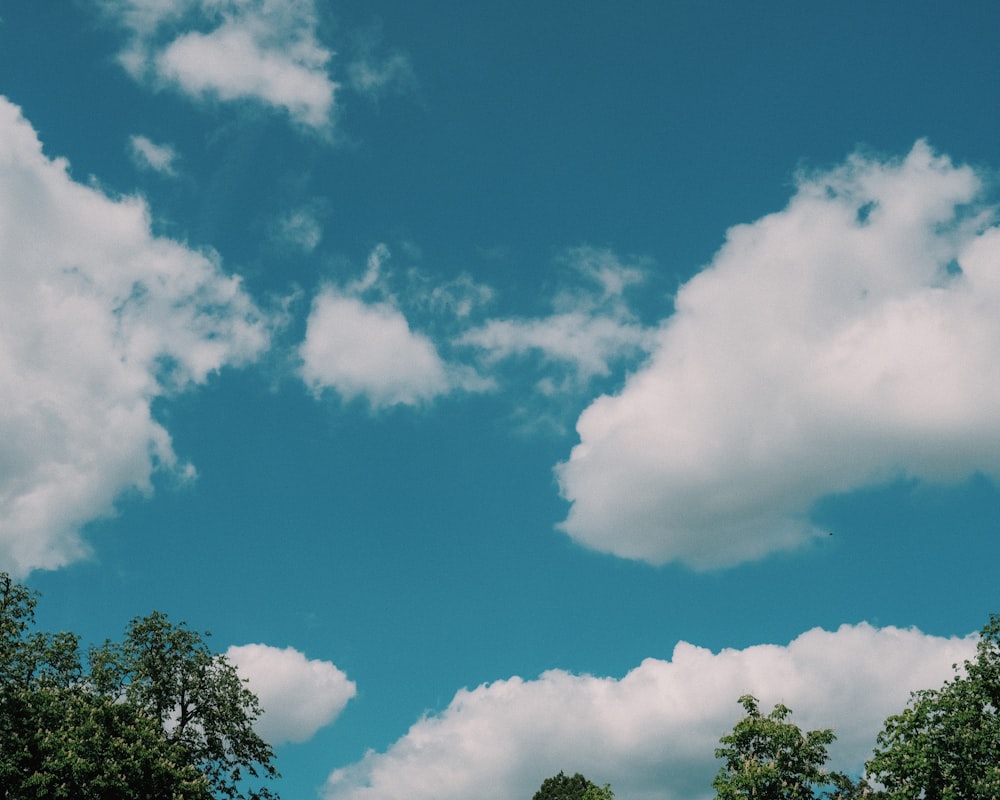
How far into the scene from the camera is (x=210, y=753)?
57688mm

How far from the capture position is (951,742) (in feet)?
149

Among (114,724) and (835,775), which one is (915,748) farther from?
(114,724)

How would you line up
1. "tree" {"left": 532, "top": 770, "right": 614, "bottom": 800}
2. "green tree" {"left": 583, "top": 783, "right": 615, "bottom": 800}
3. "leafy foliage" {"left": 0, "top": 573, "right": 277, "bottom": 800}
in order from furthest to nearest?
"tree" {"left": 532, "top": 770, "right": 614, "bottom": 800}, "green tree" {"left": 583, "top": 783, "right": 615, "bottom": 800}, "leafy foliage" {"left": 0, "top": 573, "right": 277, "bottom": 800}

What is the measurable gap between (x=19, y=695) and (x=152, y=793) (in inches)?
365

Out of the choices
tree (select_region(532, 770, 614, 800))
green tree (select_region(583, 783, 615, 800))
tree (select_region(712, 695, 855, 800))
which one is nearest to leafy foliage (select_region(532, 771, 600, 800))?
tree (select_region(532, 770, 614, 800))

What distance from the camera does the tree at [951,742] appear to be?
43875mm

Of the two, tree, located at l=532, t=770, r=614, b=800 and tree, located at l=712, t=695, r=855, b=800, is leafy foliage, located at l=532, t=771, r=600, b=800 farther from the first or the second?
tree, located at l=712, t=695, r=855, b=800

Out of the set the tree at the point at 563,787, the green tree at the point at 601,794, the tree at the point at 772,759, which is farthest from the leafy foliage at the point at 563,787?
the tree at the point at 772,759

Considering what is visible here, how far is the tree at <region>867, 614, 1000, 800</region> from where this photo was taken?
43875mm

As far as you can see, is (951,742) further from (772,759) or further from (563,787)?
(563,787)

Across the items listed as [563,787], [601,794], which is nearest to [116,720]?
[601,794]

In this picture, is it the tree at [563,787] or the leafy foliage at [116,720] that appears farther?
the tree at [563,787]

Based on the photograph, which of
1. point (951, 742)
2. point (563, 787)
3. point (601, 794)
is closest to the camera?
point (951, 742)

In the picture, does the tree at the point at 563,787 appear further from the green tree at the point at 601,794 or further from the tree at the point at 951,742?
the tree at the point at 951,742
